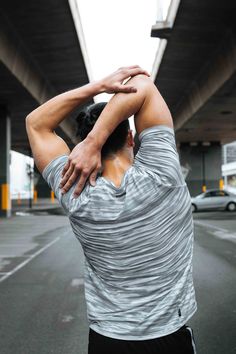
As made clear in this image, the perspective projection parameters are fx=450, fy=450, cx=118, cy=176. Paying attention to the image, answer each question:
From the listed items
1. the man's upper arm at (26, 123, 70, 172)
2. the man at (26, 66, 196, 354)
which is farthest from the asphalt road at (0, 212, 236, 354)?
the man's upper arm at (26, 123, 70, 172)

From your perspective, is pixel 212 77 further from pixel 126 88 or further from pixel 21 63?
pixel 126 88

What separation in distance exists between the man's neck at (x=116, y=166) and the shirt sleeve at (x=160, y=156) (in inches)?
1.9

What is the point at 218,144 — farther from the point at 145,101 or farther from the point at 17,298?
the point at 145,101

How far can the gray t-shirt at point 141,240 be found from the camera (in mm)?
1562

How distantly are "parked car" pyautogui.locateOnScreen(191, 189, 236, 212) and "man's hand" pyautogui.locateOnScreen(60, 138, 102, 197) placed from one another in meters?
27.5

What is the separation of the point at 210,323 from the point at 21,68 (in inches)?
595

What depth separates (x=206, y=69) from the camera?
67.5 ft

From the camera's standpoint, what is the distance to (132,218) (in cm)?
156

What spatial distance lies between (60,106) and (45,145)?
17cm

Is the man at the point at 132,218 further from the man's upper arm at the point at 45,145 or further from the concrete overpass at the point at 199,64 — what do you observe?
the concrete overpass at the point at 199,64

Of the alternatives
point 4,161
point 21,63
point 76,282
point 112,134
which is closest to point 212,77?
point 21,63

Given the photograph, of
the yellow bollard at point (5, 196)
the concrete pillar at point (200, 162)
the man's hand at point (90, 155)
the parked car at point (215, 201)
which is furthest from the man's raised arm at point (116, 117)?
the concrete pillar at point (200, 162)

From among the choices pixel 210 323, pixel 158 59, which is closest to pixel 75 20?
pixel 158 59

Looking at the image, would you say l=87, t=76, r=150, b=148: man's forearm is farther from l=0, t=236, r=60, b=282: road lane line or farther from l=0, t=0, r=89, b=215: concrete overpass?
l=0, t=0, r=89, b=215: concrete overpass
